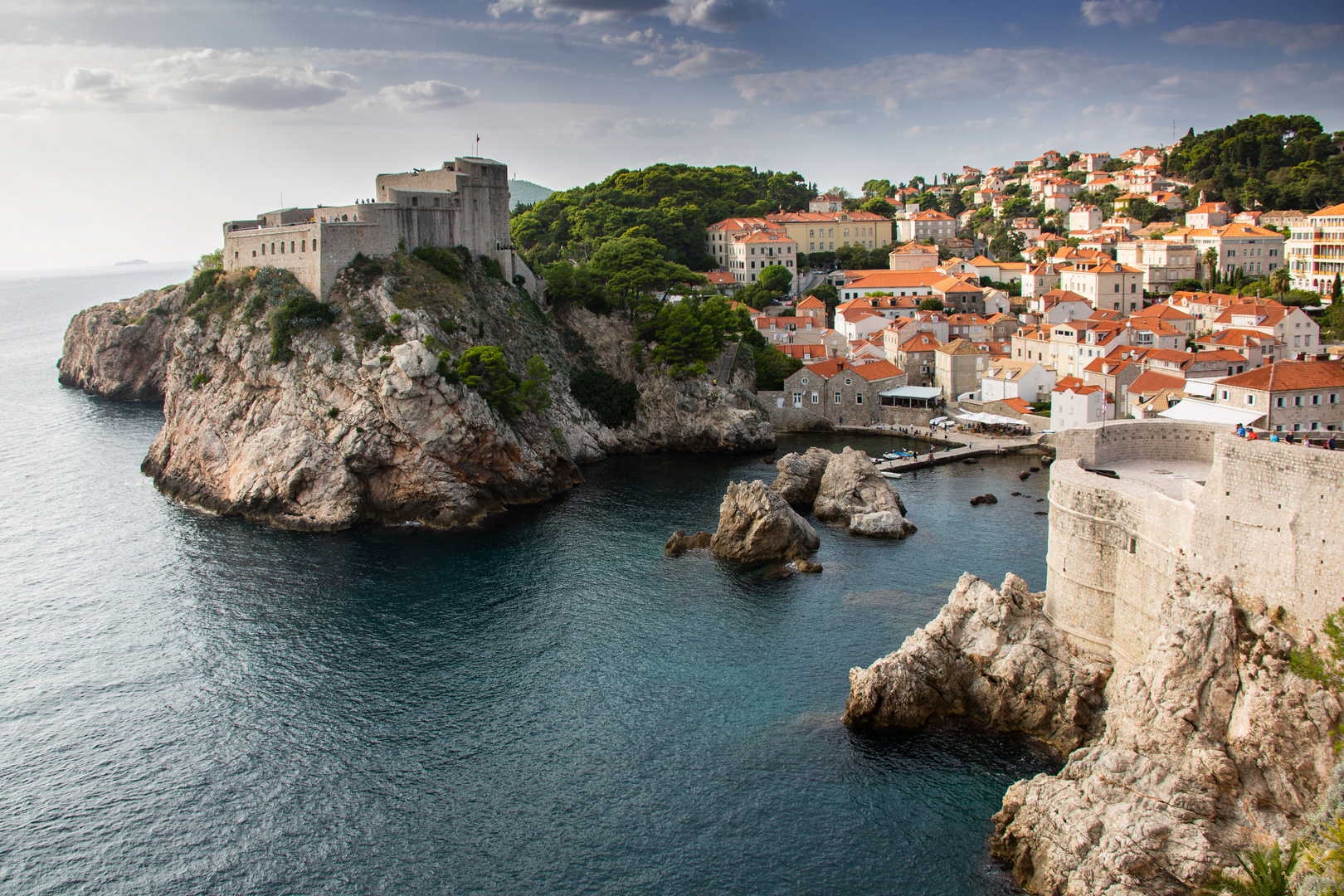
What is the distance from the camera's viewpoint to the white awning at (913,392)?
2761 inches

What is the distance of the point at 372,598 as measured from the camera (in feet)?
125

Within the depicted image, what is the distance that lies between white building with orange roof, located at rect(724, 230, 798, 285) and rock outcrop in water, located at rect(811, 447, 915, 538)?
188 feet

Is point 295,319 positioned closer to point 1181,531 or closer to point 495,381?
point 495,381

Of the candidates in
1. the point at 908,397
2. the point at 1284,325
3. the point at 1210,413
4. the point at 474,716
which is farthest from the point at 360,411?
the point at 1284,325

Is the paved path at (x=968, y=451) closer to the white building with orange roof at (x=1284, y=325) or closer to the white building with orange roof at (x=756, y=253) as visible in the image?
the white building with orange roof at (x=1284, y=325)

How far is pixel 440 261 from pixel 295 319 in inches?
401

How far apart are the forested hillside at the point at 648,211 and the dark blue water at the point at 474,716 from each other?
41625 millimetres

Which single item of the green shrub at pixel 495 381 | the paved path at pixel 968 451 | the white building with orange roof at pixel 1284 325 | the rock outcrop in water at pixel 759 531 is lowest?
the rock outcrop in water at pixel 759 531

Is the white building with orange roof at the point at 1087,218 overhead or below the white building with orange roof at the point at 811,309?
overhead

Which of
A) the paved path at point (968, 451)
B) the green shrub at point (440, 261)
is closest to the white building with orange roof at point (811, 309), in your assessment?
the paved path at point (968, 451)

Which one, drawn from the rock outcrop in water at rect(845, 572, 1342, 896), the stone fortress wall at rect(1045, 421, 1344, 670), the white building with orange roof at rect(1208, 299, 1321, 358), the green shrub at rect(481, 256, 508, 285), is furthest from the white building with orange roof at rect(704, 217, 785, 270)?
the rock outcrop in water at rect(845, 572, 1342, 896)

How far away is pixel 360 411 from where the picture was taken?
49250mm

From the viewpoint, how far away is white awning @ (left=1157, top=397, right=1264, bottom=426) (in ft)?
146

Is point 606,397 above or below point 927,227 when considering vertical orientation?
below
